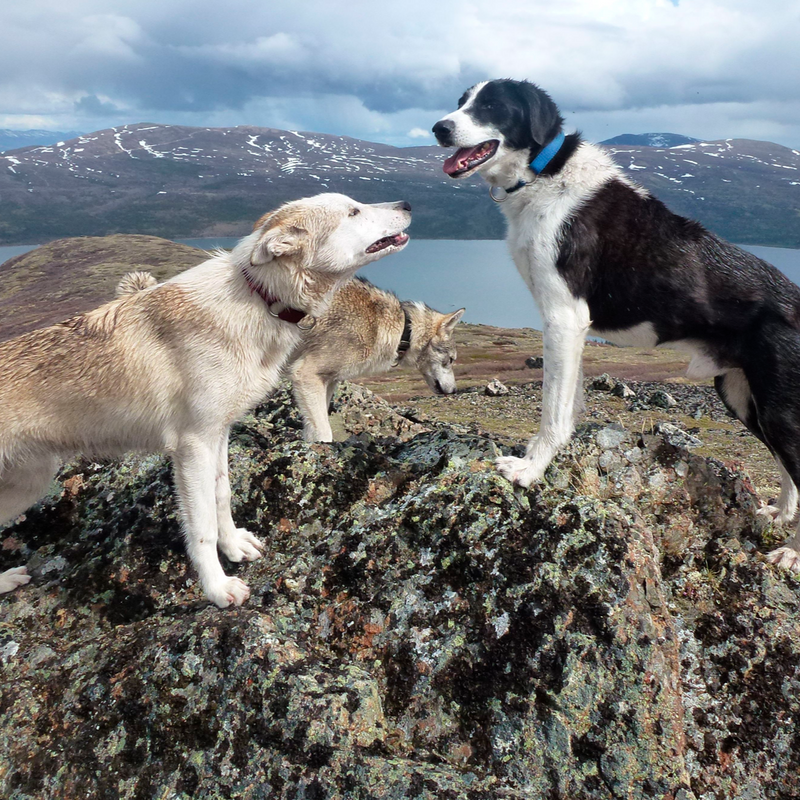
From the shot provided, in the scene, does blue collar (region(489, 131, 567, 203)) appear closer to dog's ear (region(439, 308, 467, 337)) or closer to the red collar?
the red collar

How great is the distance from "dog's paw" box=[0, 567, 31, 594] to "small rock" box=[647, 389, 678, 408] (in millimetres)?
24663

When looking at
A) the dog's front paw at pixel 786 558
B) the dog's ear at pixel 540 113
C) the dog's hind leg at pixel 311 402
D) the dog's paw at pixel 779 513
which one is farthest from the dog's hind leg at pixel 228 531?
the dog's paw at pixel 779 513

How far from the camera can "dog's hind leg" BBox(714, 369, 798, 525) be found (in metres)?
5.70

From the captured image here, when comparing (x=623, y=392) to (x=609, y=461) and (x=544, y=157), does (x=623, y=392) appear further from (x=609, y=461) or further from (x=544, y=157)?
(x=609, y=461)

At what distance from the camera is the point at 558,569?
13.6ft

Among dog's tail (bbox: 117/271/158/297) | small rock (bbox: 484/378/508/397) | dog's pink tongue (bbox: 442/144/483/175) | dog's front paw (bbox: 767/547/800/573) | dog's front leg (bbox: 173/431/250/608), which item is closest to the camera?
dog's front leg (bbox: 173/431/250/608)

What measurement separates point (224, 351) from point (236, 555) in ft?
5.85

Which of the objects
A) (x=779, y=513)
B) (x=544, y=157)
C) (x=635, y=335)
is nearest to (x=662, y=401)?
(x=779, y=513)

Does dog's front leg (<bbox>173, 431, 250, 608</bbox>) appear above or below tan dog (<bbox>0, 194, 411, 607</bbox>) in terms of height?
below

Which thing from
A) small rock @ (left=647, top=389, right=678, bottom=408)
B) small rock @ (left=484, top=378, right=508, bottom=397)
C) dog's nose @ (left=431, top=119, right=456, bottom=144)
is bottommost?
small rock @ (left=484, top=378, right=508, bottom=397)

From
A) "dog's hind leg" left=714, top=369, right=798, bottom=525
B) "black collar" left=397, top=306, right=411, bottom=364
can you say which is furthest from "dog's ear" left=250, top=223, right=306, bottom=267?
"black collar" left=397, top=306, right=411, bottom=364

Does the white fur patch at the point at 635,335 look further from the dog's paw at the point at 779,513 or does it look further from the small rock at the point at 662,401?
the small rock at the point at 662,401

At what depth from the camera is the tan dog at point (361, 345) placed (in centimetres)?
962

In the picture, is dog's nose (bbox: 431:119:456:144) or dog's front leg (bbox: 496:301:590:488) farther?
dog's nose (bbox: 431:119:456:144)
